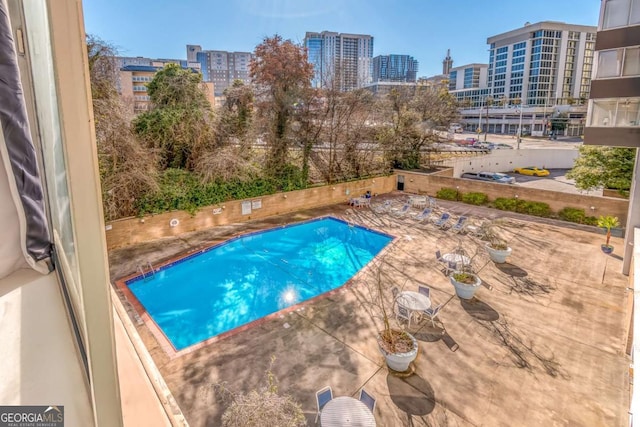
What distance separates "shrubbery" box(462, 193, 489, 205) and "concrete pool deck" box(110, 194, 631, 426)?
659 cm

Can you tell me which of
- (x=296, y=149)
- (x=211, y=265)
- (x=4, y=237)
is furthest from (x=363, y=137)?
(x=4, y=237)

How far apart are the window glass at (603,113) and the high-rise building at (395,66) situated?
126 metres

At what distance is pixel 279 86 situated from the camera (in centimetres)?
1482

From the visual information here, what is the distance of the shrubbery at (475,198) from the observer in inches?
625

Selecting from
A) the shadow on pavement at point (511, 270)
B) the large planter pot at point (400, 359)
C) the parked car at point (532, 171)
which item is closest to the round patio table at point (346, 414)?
the large planter pot at point (400, 359)

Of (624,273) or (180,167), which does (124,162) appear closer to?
(180,167)

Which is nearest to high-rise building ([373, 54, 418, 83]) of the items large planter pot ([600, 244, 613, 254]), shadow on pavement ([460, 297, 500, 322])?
large planter pot ([600, 244, 613, 254])

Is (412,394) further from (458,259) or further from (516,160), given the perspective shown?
(516,160)

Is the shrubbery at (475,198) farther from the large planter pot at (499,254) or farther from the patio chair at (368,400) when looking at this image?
the patio chair at (368,400)

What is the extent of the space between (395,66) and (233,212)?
143640 mm

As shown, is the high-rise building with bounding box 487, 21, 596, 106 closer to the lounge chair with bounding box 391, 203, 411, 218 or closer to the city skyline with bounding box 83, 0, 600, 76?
the city skyline with bounding box 83, 0, 600, 76

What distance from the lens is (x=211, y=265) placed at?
10.5m

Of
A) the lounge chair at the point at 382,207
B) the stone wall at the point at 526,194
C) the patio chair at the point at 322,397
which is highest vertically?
the stone wall at the point at 526,194

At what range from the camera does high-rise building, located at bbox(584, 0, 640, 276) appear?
891 cm
